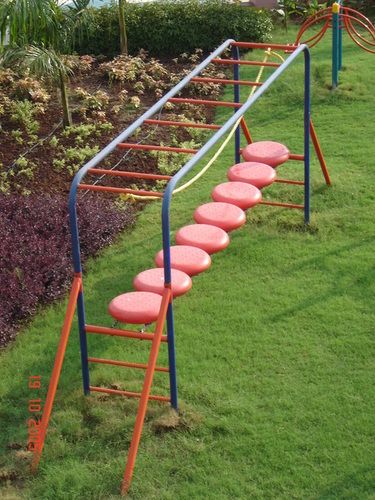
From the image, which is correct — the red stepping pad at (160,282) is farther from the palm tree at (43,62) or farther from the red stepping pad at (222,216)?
the palm tree at (43,62)

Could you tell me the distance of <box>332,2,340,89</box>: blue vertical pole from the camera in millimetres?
11375

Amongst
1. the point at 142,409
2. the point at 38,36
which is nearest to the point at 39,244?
the point at 142,409

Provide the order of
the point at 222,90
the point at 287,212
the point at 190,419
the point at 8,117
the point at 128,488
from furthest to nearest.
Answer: the point at 222,90 → the point at 8,117 → the point at 287,212 → the point at 190,419 → the point at 128,488

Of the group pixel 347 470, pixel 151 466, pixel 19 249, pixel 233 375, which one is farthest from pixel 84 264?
pixel 347 470

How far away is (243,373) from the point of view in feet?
23.2

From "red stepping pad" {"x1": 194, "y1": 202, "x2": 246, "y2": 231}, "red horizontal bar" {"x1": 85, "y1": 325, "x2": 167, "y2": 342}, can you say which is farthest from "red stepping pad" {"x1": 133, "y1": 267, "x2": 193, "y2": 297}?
"red stepping pad" {"x1": 194, "y1": 202, "x2": 246, "y2": 231}

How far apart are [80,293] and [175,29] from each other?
23.9ft

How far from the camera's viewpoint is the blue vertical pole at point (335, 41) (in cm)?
1138

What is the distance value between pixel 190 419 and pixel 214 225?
156cm

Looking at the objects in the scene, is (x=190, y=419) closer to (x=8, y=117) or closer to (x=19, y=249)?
(x=19, y=249)

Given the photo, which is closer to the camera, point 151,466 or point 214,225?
point 151,466

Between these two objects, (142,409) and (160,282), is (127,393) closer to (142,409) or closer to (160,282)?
(142,409)

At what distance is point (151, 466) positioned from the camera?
6.18m

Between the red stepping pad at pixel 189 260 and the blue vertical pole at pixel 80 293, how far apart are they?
0.71m
